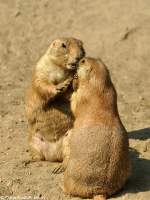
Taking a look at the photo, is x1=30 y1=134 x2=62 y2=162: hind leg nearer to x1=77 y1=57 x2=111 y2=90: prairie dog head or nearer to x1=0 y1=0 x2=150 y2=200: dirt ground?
x1=0 y1=0 x2=150 y2=200: dirt ground

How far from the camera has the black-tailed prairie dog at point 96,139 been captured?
20.2 feet

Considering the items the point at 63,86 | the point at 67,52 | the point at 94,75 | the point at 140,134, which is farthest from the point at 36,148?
the point at 94,75

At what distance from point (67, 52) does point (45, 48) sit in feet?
17.2

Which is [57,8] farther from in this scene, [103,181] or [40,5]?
[103,181]

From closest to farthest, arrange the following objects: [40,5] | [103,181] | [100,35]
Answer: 1. [103,181]
2. [100,35]
3. [40,5]

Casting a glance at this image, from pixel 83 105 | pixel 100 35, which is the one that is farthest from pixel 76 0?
pixel 83 105

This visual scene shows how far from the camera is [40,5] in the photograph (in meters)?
14.1

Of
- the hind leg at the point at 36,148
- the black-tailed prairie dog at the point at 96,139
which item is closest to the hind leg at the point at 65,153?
the hind leg at the point at 36,148

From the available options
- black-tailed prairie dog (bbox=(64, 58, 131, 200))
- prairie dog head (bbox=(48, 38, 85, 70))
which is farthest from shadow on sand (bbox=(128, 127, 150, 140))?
black-tailed prairie dog (bbox=(64, 58, 131, 200))

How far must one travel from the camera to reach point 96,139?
6.16 meters

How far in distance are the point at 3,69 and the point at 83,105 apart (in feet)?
18.6

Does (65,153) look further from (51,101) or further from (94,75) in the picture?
(94,75)

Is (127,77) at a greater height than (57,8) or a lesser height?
lesser

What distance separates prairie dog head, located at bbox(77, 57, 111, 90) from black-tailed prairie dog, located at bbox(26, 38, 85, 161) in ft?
3.59
